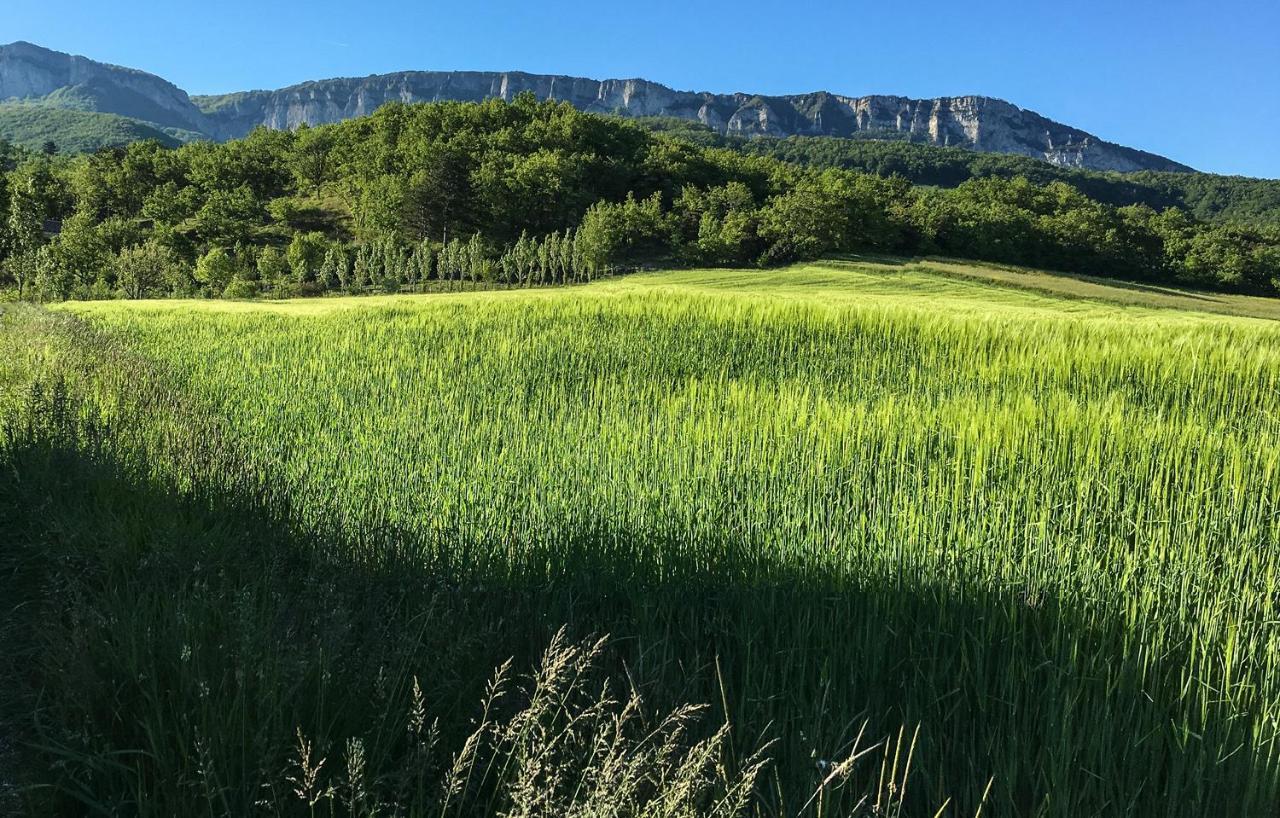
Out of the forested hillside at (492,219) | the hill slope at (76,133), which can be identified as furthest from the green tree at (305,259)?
the hill slope at (76,133)

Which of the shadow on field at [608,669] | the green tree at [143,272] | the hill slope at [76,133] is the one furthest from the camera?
the hill slope at [76,133]

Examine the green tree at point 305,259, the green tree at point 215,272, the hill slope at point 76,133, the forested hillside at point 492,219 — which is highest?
the hill slope at point 76,133

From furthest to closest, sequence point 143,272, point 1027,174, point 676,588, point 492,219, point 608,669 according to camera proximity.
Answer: point 1027,174 < point 492,219 < point 143,272 < point 676,588 < point 608,669

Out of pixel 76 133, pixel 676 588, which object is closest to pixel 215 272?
pixel 676 588

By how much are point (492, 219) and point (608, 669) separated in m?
66.9

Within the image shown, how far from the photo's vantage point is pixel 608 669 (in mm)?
2596

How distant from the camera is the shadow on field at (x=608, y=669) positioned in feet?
6.49

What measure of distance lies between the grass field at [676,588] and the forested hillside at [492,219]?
42.7 m

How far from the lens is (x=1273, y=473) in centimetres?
408

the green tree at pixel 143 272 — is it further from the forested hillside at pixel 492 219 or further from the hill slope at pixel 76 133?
the hill slope at pixel 76 133

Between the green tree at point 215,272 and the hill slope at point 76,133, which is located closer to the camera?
the green tree at point 215,272

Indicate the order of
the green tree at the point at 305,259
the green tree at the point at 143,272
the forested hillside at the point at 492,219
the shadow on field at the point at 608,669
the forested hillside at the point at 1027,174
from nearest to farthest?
the shadow on field at the point at 608,669, the green tree at the point at 143,272, the forested hillside at the point at 492,219, the green tree at the point at 305,259, the forested hillside at the point at 1027,174

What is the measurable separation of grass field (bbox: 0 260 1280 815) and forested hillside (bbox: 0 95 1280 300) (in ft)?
140

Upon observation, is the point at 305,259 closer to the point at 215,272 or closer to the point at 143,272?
the point at 215,272
